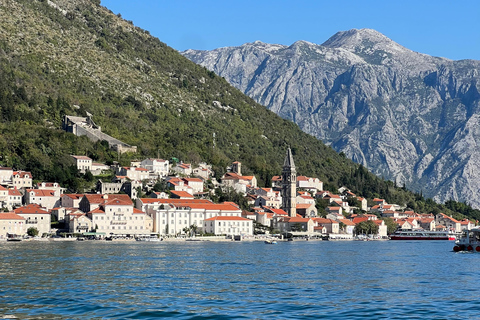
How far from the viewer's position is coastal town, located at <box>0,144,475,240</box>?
12719 cm

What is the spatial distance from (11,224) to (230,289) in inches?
3118

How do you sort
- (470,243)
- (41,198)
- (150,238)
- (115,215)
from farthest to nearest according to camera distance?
(41,198), (115,215), (150,238), (470,243)

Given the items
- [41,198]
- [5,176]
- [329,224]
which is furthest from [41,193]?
[329,224]

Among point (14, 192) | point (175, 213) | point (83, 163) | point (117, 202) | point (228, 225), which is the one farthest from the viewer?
point (83, 163)

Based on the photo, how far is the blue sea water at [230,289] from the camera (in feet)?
127

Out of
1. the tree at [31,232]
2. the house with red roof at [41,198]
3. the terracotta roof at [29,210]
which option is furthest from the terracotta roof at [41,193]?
the tree at [31,232]

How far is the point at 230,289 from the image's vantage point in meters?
48.6

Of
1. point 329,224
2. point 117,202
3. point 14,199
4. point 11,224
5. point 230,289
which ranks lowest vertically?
point 230,289

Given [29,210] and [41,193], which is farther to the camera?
[41,193]

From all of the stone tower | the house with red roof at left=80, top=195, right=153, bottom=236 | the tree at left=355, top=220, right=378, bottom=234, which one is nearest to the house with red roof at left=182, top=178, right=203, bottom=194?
the stone tower

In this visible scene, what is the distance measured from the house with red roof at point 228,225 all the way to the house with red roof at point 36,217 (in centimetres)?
2851

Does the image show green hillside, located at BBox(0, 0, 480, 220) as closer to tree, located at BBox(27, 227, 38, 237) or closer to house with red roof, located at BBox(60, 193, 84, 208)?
house with red roof, located at BBox(60, 193, 84, 208)

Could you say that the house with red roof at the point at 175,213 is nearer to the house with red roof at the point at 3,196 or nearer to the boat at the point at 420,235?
the house with red roof at the point at 3,196

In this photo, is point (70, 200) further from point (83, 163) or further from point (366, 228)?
point (366, 228)
